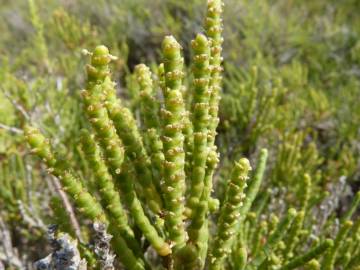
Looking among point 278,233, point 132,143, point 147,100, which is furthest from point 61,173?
point 278,233

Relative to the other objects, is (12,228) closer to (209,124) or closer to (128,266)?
(128,266)

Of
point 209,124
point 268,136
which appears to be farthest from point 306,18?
point 209,124

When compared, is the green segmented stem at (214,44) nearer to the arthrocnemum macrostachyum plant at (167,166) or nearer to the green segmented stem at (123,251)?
the arthrocnemum macrostachyum plant at (167,166)

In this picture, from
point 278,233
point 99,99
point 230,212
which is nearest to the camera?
point 99,99

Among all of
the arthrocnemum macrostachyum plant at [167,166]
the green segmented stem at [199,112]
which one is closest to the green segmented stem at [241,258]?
the arthrocnemum macrostachyum plant at [167,166]

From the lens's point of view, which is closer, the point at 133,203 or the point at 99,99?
the point at 99,99

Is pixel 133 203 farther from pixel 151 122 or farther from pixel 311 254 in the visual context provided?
pixel 311 254

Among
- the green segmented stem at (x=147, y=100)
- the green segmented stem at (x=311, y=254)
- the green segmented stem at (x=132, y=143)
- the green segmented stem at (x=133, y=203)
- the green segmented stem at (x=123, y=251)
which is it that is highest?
the green segmented stem at (x=147, y=100)
